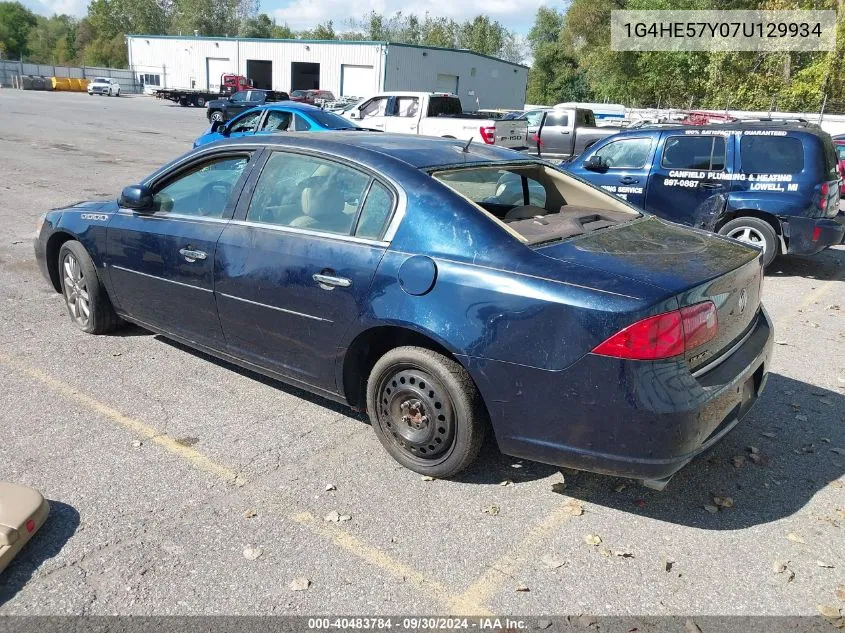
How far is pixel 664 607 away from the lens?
8.92 feet

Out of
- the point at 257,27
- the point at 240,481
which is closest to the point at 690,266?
the point at 240,481

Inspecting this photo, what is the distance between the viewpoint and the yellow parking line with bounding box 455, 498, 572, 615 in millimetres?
2766

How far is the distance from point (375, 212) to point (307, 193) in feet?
1.81

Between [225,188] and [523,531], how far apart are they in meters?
2.72

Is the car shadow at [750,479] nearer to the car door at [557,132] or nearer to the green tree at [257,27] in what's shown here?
the car door at [557,132]

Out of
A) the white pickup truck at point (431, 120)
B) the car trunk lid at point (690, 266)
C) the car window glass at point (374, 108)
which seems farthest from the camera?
the car window glass at point (374, 108)

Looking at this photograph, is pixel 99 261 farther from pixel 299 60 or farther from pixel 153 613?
pixel 299 60

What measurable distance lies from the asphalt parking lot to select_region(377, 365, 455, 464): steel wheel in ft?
0.59

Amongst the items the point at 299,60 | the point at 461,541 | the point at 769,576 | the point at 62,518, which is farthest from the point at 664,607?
the point at 299,60

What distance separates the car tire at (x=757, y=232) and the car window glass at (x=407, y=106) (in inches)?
428

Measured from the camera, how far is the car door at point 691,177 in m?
8.23

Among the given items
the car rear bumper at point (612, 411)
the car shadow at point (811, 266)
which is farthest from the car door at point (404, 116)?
the car rear bumper at point (612, 411)

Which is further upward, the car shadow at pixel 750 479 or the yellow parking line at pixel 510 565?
the car shadow at pixel 750 479

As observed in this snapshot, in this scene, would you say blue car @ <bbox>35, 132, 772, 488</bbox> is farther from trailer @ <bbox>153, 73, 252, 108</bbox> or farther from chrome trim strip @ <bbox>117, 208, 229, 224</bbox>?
Answer: trailer @ <bbox>153, 73, 252, 108</bbox>
